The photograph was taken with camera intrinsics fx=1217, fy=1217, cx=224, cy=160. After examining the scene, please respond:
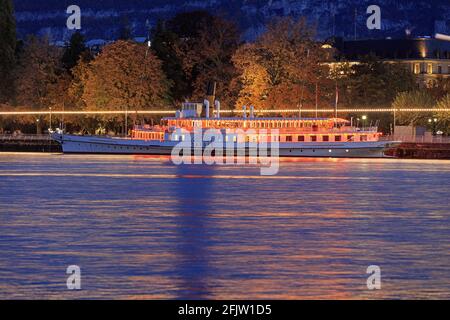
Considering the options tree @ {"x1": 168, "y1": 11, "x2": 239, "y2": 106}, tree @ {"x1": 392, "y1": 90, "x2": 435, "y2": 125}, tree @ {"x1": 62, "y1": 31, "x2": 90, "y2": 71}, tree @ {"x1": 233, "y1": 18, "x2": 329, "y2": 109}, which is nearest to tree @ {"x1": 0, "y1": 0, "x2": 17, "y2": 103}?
tree @ {"x1": 62, "y1": 31, "x2": 90, "y2": 71}

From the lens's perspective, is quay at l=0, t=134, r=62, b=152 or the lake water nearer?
the lake water

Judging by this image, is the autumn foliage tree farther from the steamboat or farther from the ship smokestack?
the steamboat

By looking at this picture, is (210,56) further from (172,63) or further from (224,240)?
(224,240)

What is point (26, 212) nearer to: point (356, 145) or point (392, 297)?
point (392, 297)

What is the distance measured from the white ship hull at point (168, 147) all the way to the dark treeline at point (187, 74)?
24.9 ft

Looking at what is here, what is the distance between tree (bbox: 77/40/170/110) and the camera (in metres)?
135

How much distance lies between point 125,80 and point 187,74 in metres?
13.4

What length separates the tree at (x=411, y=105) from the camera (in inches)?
5482

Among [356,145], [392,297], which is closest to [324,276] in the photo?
[392,297]

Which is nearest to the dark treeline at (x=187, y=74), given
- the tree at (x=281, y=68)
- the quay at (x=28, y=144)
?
the tree at (x=281, y=68)

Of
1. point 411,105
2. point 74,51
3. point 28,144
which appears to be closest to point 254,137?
point 411,105

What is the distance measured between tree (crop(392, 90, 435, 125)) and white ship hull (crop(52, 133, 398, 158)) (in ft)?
63.4

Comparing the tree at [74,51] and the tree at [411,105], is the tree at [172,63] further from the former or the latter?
the tree at [411,105]
